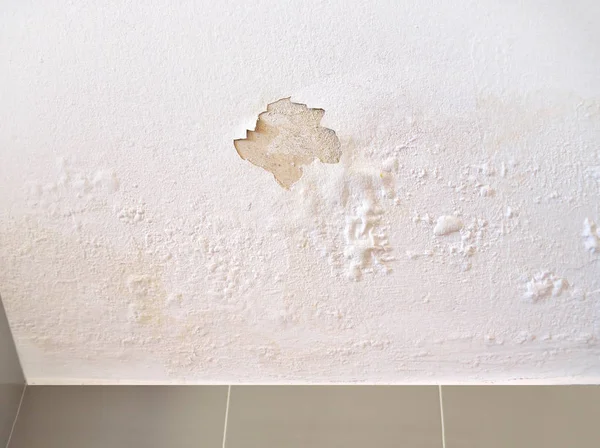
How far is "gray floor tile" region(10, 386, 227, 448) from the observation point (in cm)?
126

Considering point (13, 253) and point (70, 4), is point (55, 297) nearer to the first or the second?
point (13, 253)

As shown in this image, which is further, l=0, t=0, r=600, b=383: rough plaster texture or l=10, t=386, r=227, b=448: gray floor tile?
l=10, t=386, r=227, b=448: gray floor tile

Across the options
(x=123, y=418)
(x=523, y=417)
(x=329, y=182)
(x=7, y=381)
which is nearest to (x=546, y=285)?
(x=523, y=417)

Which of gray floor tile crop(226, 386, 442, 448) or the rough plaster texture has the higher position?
the rough plaster texture

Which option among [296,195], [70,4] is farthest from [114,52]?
[296,195]

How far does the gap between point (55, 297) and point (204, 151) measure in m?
0.46

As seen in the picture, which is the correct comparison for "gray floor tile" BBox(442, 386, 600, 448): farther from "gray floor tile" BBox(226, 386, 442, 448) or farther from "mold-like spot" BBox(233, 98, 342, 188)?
"mold-like spot" BBox(233, 98, 342, 188)

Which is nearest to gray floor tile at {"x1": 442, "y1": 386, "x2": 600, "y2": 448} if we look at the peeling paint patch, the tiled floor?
the tiled floor

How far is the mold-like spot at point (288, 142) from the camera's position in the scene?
1156 millimetres

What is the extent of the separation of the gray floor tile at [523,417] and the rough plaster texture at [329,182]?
0.12 ft

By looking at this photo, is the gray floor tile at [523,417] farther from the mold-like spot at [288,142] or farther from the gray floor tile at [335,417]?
the mold-like spot at [288,142]

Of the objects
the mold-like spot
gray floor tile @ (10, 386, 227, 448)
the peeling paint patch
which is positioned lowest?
gray floor tile @ (10, 386, 227, 448)

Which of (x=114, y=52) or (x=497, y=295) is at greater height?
(x=114, y=52)

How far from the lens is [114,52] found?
1.15 metres
